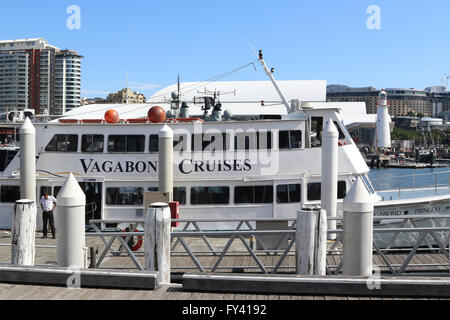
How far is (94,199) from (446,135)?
515 ft

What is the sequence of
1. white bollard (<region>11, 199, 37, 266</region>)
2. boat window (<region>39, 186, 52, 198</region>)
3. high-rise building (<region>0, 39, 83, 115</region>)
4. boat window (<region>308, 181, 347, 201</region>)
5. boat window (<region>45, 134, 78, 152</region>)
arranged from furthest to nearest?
high-rise building (<region>0, 39, 83, 115</region>), boat window (<region>45, 134, 78, 152</region>), boat window (<region>39, 186, 52, 198</region>), boat window (<region>308, 181, 347, 201</region>), white bollard (<region>11, 199, 37, 266</region>)

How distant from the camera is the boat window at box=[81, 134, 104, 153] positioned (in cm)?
1689

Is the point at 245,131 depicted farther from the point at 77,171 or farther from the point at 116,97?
the point at 116,97

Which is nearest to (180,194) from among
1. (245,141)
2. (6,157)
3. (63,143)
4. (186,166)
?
(186,166)

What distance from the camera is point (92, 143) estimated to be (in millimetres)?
16953

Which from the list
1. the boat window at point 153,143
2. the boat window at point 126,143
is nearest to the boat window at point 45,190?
the boat window at point 126,143

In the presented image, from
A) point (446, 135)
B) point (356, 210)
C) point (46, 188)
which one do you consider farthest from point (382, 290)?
point (446, 135)

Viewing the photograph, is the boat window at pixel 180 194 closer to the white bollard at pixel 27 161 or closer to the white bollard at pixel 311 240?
the white bollard at pixel 27 161

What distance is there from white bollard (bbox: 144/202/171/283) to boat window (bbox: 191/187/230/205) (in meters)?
8.33

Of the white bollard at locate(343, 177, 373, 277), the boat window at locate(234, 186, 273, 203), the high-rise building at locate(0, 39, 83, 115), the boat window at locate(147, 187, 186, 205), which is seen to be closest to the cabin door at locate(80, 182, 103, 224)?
the boat window at locate(147, 187, 186, 205)

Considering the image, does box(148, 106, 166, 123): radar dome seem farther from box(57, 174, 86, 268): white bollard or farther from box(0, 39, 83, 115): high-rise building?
box(0, 39, 83, 115): high-rise building

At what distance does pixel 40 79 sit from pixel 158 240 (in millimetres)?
124141
